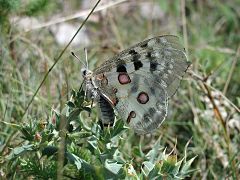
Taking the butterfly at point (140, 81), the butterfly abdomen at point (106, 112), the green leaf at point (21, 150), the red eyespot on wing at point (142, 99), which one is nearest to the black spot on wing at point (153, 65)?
the butterfly at point (140, 81)

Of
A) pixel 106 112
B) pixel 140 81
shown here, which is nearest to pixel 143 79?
pixel 140 81

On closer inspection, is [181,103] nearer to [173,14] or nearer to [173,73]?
[173,73]

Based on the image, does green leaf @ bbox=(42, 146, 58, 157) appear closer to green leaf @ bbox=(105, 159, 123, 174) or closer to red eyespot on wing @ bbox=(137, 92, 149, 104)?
green leaf @ bbox=(105, 159, 123, 174)

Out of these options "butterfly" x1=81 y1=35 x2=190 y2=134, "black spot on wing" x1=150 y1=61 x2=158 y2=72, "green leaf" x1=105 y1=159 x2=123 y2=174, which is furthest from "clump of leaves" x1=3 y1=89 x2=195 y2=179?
"black spot on wing" x1=150 y1=61 x2=158 y2=72

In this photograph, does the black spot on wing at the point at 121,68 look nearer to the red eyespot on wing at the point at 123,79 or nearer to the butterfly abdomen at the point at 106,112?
the red eyespot on wing at the point at 123,79

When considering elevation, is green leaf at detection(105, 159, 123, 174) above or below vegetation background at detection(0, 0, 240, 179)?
below

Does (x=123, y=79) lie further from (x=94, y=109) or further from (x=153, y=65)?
(x=94, y=109)

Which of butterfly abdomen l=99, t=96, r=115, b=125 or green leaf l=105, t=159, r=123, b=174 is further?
butterfly abdomen l=99, t=96, r=115, b=125

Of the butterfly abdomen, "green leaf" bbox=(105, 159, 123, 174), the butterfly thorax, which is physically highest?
the butterfly thorax
